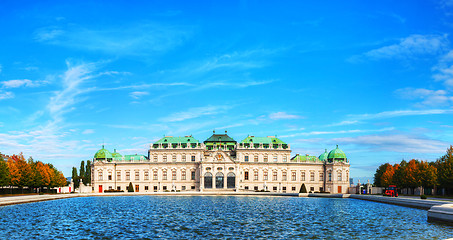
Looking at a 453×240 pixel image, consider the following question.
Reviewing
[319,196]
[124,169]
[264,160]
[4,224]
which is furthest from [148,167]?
[4,224]

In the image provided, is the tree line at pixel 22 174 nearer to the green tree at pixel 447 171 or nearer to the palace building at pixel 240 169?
the palace building at pixel 240 169

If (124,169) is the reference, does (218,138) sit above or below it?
above

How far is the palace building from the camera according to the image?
127 metres

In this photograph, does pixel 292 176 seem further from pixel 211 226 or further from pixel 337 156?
pixel 211 226

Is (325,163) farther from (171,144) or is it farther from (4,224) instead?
(4,224)

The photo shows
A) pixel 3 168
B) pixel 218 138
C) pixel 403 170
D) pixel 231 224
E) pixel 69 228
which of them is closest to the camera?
pixel 69 228

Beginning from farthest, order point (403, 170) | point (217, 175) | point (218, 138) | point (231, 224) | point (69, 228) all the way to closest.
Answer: point (218, 138), point (217, 175), point (403, 170), point (231, 224), point (69, 228)

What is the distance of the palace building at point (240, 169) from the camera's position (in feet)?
415

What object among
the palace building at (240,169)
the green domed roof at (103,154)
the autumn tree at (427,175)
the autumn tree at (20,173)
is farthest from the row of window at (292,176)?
the autumn tree at (20,173)

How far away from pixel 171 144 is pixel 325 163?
158 feet

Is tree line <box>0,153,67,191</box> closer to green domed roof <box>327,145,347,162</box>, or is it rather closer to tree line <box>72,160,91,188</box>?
tree line <box>72,160,91,188</box>

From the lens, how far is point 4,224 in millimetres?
38688

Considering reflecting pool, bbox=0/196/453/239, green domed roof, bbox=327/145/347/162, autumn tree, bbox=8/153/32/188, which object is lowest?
reflecting pool, bbox=0/196/453/239

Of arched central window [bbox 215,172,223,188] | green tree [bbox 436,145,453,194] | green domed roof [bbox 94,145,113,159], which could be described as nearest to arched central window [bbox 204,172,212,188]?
arched central window [bbox 215,172,223,188]
